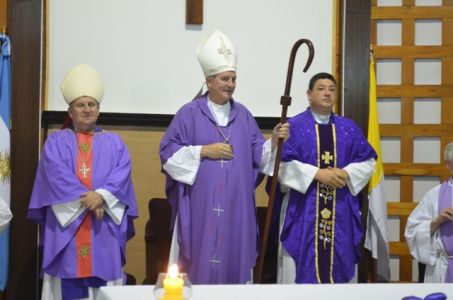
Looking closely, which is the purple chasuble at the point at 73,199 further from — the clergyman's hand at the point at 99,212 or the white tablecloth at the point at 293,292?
the white tablecloth at the point at 293,292

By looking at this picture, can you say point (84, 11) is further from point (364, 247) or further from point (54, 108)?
point (364, 247)

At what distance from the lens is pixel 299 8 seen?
20.1 feet

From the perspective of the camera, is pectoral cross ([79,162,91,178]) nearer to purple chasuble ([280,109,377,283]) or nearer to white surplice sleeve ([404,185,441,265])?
purple chasuble ([280,109,377,283])

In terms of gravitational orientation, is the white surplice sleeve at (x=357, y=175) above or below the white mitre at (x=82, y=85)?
below

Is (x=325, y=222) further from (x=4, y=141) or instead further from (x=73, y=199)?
(x=4, y=141)

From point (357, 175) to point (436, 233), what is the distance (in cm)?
64

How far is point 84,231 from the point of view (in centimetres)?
458

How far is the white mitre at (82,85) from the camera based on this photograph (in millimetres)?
4770

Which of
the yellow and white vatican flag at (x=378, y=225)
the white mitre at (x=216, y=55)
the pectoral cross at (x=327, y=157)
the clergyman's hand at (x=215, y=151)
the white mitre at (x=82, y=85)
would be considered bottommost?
the yellow and white vatican flag at (x=378, y=225)

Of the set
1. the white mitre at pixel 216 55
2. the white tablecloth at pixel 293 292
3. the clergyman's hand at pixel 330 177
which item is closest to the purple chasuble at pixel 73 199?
the white mitre at pixel 216 55

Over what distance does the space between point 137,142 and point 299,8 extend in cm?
171

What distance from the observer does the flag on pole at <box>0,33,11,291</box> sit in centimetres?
553

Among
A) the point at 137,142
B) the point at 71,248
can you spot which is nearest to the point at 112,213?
the point at 71,248

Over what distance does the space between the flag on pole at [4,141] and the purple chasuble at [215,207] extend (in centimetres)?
150
